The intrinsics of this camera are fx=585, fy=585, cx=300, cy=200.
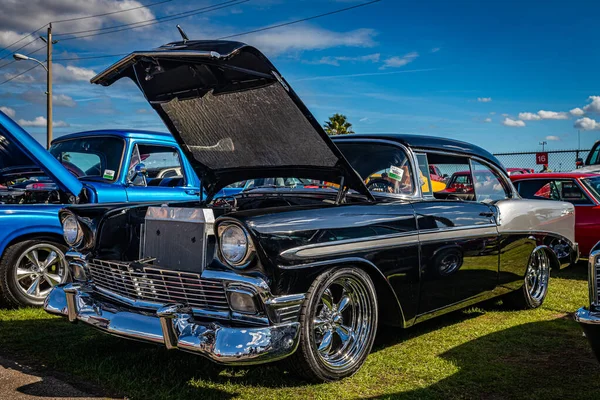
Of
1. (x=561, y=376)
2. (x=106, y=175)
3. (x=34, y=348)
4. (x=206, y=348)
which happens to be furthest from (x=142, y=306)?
(x=106, y=175)

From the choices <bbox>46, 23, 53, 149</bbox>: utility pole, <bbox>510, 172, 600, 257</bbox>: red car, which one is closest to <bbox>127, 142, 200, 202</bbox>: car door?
<bbox>510, 172, 600, 257</bbox>: red car

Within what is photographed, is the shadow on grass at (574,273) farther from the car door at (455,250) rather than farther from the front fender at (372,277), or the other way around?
the front fender at (372,277)

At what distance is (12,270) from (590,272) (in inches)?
179

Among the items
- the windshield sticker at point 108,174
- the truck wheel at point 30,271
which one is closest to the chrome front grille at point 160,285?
the truck wheel at point 30,271

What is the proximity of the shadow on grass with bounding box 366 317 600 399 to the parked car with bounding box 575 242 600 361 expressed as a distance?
1.13 feet

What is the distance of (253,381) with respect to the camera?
11.2ft

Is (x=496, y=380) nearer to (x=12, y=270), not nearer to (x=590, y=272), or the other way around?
(x=590, y=272)

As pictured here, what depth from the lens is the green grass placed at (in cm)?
328

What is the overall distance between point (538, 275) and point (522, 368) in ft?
6.66

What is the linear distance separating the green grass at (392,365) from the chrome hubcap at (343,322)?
16 cm

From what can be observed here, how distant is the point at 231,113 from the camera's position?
13.0ft

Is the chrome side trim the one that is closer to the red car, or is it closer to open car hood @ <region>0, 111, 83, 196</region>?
the red car

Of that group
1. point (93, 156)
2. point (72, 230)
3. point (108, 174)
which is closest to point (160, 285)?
point (72, 230)

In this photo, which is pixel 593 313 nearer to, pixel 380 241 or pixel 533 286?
pixel 380 241
